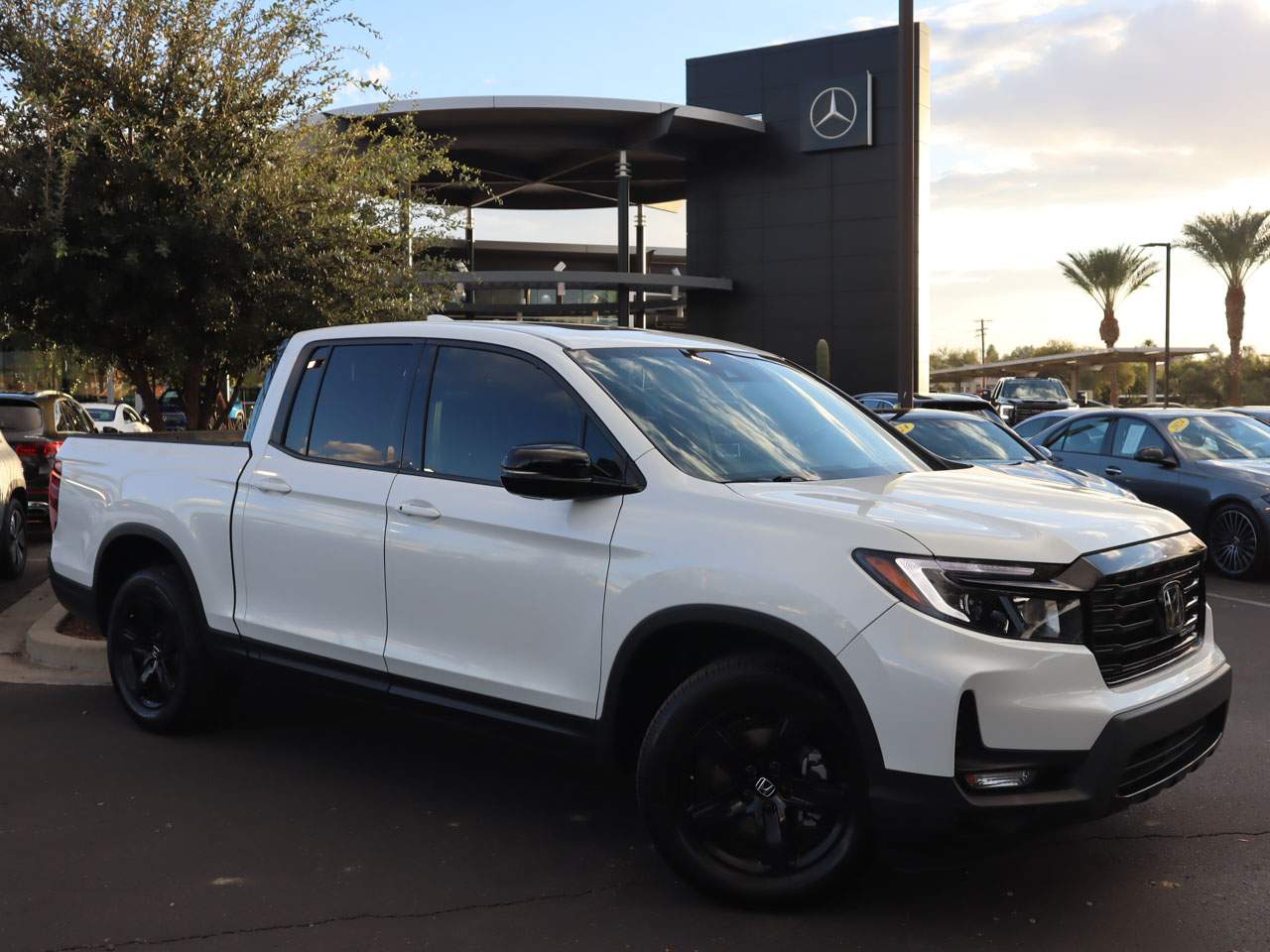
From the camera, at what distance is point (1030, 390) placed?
111 ft

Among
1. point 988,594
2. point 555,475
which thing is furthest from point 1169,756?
point 555,475

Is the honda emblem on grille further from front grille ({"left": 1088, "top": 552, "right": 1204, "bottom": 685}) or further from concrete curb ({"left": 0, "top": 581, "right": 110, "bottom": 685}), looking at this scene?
concrete curb ({"left": 0, "top": 581, "right": 110, "bottom": 685})

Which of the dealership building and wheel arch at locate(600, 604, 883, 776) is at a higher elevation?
the dealership building

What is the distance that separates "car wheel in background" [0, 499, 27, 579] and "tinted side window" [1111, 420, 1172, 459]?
10.3m

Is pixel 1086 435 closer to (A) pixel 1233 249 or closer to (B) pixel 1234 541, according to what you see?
(B) pixel 1234 541

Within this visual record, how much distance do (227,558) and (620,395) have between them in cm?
204

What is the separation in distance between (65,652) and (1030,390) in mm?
30041

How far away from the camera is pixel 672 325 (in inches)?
2175

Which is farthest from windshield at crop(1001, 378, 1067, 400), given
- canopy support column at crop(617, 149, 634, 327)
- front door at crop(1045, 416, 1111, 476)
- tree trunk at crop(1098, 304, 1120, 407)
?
tree trunk at crop(1098, 304, 1120, 407)

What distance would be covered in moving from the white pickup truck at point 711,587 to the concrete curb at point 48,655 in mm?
1929

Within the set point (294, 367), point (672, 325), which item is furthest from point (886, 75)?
point (294, 367)

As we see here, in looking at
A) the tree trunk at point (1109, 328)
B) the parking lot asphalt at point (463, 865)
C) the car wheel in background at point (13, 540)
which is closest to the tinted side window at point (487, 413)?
the parking lot asphalt at point (463, 865)

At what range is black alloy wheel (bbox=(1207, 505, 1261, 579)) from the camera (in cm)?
1089

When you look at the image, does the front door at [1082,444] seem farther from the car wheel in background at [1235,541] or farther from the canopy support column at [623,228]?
the canopy support column at [623,228]
